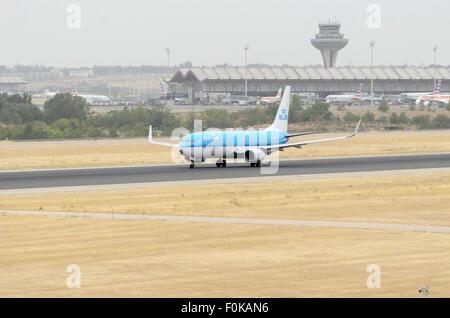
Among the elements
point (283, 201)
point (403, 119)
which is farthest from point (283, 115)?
point (403, 119)

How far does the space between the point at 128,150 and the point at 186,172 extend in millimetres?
30565

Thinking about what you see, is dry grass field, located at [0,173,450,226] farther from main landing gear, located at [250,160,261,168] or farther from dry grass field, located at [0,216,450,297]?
main landing gear, located at [250,160,261,168]

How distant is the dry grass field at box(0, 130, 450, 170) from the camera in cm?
7956

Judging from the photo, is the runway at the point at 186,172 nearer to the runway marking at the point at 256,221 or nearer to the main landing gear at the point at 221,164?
the main landing gear at the point at 221,164

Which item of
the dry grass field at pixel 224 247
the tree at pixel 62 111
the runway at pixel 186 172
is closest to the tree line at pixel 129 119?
the tree at pixel 62 111

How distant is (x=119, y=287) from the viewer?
84.0 ft

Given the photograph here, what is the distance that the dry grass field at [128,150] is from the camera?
79562 mm

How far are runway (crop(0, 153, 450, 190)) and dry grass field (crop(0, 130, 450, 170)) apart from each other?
24.1 ft

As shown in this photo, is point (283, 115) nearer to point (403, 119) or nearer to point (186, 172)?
point (186, 172)

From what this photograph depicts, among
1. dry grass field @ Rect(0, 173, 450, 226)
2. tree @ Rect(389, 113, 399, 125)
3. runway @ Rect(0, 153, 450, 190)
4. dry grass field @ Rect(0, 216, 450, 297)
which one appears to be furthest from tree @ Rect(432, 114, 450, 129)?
dry grass field @ Rect(0, 216, 450, 297)

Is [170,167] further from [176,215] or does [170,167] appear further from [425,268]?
[425,268]

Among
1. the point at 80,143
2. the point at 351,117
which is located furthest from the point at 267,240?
the point at 351,117

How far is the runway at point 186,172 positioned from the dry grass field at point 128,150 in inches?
289

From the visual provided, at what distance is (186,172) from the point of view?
6625cm
